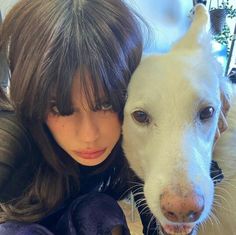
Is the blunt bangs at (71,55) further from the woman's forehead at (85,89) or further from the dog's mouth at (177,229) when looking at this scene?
the dog's mouth at (177,229)

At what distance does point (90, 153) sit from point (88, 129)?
85 mm

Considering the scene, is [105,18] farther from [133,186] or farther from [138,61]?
[133,186]

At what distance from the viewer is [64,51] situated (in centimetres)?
76

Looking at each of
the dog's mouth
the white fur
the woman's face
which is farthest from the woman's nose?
the white fur

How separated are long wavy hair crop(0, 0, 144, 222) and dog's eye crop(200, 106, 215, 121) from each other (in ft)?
0.54

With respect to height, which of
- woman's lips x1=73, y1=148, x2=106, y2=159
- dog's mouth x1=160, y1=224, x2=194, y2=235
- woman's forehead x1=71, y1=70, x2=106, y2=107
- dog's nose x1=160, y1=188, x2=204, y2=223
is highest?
woman's forehead x1=71, y1=70, x2=106, y2=107

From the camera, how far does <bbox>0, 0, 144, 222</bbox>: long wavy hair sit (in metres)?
0.77

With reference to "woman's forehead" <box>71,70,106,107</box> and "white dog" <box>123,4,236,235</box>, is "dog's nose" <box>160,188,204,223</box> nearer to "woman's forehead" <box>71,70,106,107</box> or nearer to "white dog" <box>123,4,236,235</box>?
"white dog" <box>123,4,236,235</box>

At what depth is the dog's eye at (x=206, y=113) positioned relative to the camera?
2.57 ft

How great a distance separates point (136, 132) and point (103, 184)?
364mm

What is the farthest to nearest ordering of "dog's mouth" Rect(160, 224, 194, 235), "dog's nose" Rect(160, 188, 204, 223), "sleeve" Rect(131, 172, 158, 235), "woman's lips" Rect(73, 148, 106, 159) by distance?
"sleeve" Rect(131, 172, 158, 235), "woman's lips" Rect(73, 148, 106, 159), "dog's mouth" Rect(160, 224, 194, 235), "dog's nose" Rect(160, 188, 204, 223)

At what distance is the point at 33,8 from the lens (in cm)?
82

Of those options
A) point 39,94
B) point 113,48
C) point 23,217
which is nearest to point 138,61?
point 113,48

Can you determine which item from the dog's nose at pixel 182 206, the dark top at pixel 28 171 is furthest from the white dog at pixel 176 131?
the dark top at pixel 28 171
